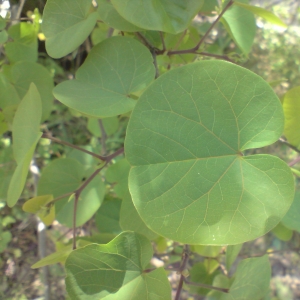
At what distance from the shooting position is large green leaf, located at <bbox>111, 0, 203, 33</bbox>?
57cm

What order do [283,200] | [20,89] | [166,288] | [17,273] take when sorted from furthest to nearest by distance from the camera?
[17,273] < [20,89] < [166,288] < [283,200]

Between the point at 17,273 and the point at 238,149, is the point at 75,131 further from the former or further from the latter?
the point at 238,149

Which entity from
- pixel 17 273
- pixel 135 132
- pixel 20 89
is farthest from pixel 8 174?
pixel 17 273

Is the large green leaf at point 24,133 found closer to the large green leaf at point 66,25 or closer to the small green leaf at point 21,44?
the large green leaf at point 66,25

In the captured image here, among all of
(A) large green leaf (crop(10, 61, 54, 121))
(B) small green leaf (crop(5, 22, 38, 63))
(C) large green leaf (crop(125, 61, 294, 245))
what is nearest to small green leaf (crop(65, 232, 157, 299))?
(C) large green leaf (crop(125, 61, 294, 245))

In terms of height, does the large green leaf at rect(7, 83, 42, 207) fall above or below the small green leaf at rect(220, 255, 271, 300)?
above

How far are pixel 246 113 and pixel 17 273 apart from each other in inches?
A: 61.0

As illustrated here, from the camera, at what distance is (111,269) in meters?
0.63

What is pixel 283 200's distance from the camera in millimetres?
520

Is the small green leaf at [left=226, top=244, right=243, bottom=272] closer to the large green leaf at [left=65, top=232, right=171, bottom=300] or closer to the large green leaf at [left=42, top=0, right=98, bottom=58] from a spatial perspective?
the large green leaf at [left=65, top=232, right=171, bottom=300]

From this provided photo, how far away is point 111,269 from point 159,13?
1.75ft

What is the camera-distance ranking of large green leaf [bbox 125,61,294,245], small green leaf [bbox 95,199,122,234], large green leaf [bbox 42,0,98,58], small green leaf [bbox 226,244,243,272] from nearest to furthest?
large green leaf [bbox 125,61,294,245]
large green leaf [bbox 42,0,98,58]
small green leaf [bbox 226,244,243,272]
small green leaf [bbox 95,199,122,234]

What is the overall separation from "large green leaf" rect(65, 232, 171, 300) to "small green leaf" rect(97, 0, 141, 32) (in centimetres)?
45

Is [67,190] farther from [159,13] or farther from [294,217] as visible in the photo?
[294,217]
